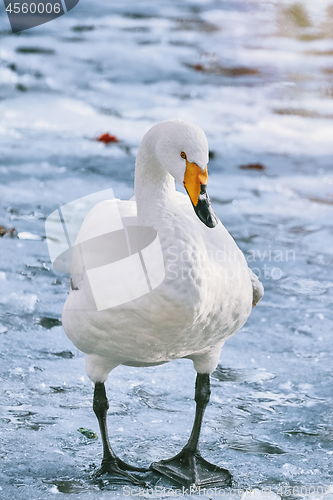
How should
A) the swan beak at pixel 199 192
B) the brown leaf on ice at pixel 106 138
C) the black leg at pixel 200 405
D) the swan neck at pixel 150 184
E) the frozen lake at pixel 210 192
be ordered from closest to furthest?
the swan beak at pixel 199 192, the swan neck at pixel 150 184, the black leg at pixel 200 405, the frozen lake at pixel 210 192, the brown leaf on ice at pixel 106 138

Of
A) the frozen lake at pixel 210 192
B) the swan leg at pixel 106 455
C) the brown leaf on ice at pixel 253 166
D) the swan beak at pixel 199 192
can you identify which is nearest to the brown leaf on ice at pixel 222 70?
the frozen lake at pixel 210 192

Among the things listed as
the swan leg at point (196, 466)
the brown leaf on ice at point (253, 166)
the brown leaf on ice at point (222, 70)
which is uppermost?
the swan leg at point (196, 466)

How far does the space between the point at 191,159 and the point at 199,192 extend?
0.45ft

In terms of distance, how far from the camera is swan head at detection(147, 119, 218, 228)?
274 centimetres

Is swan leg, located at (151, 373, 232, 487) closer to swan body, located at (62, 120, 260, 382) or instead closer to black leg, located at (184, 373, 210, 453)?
black leg, located at (184, 373, 210, 453)

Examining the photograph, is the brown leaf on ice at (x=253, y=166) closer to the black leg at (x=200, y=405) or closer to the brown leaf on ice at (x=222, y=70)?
the brown leaf on ice at (x=222, y=70)

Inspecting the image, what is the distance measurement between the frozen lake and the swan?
204 mm

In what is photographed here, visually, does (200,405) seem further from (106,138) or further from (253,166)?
(106,138)

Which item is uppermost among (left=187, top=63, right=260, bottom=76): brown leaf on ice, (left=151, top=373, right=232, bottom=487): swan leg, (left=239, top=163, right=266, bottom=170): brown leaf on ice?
(left=151, top=373, right=232, bottom=487): swan leg

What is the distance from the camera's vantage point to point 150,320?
276 centimetres

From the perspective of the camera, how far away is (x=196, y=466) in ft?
11.1

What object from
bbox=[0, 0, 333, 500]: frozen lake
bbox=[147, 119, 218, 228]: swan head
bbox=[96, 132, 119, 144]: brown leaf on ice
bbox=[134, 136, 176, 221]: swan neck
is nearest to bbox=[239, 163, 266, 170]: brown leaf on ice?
bbox=[0, 0, 333, 500]: frozen lake

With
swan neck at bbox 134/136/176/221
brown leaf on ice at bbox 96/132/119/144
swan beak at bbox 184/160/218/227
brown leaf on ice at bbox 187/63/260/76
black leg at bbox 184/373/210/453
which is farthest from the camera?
brown leaf on ice at bbox 187/63/260/76

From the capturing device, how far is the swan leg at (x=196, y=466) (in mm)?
3281
